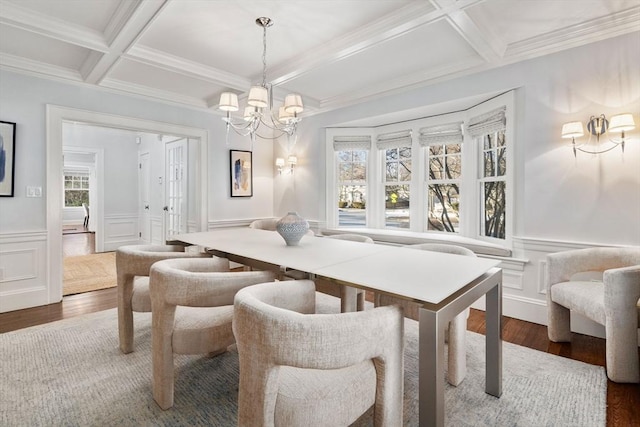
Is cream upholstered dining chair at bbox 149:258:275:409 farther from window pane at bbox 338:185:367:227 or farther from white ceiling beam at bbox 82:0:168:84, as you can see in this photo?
window pane at bbox 338:185:367:227

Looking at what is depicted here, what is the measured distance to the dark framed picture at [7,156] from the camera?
3014 millimetres

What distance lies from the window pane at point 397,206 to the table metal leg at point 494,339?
2.54 meters

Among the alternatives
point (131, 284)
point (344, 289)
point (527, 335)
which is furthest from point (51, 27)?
point (527, 335)

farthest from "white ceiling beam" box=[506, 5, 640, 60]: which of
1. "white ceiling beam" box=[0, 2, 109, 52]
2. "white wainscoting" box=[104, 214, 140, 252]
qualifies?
"white wainscoting" box=[104, 214, 140, 252]

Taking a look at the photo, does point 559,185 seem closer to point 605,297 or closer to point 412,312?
point 605,297

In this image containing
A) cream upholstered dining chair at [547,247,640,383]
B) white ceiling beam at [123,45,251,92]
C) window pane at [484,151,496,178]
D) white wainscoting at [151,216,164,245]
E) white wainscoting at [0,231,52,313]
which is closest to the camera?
cream upholstered dining chair at [547,247,640,383]

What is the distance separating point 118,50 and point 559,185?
156 inches

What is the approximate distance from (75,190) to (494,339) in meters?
12.8

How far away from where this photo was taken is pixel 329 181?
4613 mm

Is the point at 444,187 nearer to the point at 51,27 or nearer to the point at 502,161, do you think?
the point at 502,161

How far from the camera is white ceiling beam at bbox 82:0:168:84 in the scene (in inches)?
81.5

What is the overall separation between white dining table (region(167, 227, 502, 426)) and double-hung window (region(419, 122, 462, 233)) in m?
2.00

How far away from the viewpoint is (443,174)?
3.90 m

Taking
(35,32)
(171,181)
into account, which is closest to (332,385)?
(35,32)
